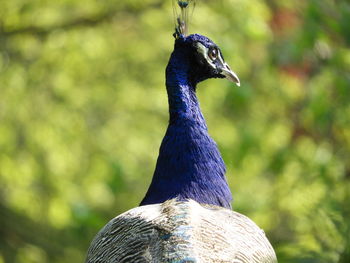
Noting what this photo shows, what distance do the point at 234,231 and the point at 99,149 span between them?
5564 millimetres

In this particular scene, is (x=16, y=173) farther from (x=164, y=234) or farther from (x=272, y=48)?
(x=164, y=234)

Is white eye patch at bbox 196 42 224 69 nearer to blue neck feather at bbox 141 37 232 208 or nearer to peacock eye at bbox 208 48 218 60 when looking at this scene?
peacock eye at bbox 208 48 218 60

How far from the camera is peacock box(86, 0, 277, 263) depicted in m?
2.58

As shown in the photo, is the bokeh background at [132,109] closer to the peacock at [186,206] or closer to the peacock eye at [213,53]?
the peacock eye at [213,53]

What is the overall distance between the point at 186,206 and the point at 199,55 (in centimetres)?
111

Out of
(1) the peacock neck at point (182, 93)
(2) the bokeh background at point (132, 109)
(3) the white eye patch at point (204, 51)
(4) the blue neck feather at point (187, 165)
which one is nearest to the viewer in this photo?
(4) the blue neck feather at point (187, 165)

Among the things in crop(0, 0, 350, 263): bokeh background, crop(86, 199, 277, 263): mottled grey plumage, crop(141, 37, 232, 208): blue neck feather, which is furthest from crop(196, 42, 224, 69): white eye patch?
crop(0, 0, 350, 263): bokeh background

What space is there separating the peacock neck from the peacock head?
0.02 meters

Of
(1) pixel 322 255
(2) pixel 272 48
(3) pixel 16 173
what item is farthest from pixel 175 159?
(3) pixel 16 173

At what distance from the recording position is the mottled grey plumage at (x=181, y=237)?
2.53 meters

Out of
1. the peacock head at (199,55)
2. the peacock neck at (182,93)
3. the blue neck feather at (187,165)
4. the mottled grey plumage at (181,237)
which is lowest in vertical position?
the mottled grey plumage at (181,237)

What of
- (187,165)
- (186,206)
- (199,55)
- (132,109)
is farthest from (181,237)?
(132,109)

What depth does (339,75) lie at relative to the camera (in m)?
6.04

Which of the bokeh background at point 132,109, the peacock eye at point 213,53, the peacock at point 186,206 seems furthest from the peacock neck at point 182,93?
the bokeh background at point 132,109
